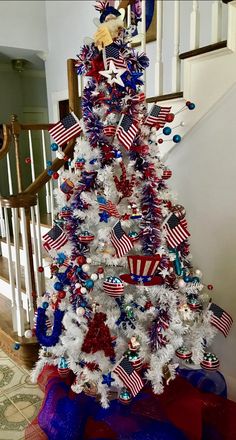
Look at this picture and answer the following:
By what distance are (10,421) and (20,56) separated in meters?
3.72

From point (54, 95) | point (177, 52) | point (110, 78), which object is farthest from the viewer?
point (54, 95)

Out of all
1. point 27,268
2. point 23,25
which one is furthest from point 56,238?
point 23,25

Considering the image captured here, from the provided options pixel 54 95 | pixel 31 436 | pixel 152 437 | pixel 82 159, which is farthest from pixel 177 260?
pixel 54 95

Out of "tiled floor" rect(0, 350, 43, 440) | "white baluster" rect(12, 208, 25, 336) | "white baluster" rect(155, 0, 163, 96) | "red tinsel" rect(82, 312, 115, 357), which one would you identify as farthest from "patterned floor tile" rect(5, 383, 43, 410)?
"white baluster" rect(155, 0, 163, 96)

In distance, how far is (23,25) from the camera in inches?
140

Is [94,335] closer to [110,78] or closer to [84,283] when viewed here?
[84,283]

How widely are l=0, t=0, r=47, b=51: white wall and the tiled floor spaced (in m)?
3.11

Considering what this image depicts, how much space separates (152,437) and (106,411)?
0.23 m

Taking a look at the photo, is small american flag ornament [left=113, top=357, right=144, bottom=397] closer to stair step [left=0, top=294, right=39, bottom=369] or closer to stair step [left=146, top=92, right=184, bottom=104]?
stair step [left=0, top=294, right=39, bottom=369]

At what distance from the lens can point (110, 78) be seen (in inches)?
51.3

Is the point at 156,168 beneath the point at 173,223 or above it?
above

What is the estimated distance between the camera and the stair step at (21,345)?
205 centimetres

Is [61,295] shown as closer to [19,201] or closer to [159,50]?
[19,201]

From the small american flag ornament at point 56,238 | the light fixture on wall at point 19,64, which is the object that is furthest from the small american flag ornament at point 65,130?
the light fixture on wall at point 19,64
